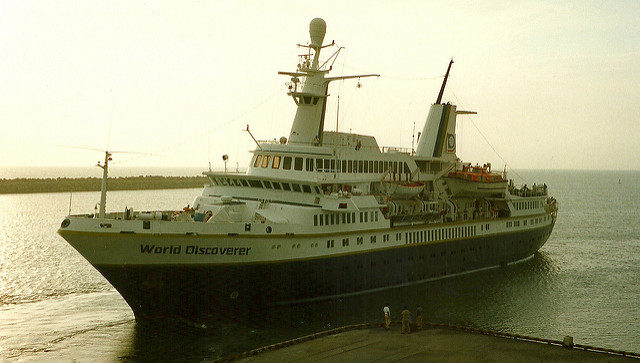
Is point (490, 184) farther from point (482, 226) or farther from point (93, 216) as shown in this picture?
point (93, 216)

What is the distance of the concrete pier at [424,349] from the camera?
20.6 meters

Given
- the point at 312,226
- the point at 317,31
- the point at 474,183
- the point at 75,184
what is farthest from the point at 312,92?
the point at 75,184

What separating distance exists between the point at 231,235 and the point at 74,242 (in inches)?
284

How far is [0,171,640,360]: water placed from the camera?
85.4ft

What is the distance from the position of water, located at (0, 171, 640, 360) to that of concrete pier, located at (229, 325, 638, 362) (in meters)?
4.24

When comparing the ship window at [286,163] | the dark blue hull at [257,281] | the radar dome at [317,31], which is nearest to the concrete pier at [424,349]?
the dark blue hull at [257,281]

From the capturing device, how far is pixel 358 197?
3300 centimetres

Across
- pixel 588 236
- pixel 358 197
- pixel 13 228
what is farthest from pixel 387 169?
pixel 13 228

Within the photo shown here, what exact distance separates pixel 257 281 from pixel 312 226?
14.2 feet

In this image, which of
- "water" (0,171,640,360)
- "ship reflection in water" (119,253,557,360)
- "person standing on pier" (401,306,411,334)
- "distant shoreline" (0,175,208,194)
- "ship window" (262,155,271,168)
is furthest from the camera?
"distant shoreline" (0,175,208,194)

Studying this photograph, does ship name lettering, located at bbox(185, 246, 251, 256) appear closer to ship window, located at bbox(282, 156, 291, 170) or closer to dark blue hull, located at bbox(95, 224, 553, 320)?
dark blue hull, located at bbox(95, 224, 553, 320)

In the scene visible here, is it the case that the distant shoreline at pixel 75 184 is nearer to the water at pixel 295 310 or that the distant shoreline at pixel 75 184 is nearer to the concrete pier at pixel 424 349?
the water at pixel 295 310

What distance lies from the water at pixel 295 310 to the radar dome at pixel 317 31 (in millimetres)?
16838

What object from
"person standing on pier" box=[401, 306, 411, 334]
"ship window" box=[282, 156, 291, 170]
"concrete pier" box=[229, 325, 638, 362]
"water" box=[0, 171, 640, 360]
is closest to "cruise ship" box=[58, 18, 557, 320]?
"ship window" box=[282, 156, 291, 170]
